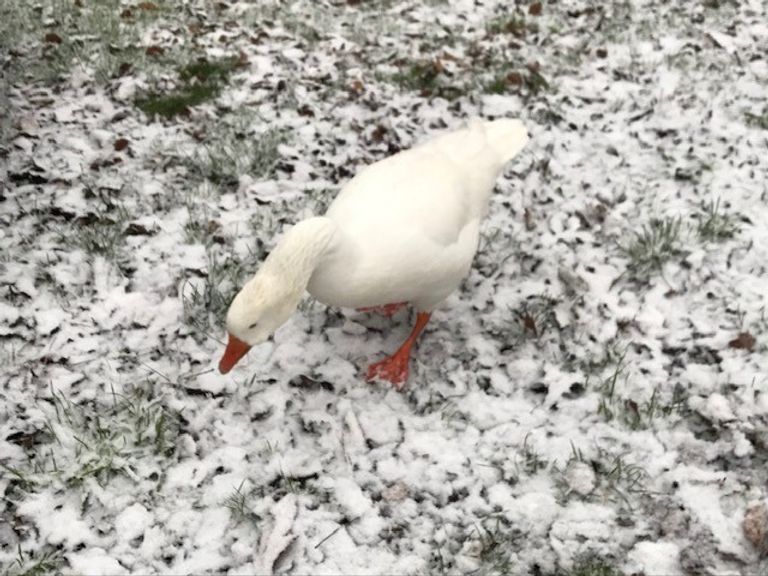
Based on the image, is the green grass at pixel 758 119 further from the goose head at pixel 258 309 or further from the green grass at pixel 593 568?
the goose head at pixel 258 309

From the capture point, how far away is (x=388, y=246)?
3.21m

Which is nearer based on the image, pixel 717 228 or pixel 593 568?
pixel 593 568

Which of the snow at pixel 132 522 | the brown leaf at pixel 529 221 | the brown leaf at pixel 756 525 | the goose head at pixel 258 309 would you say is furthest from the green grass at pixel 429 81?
the snow at pixel 132 522

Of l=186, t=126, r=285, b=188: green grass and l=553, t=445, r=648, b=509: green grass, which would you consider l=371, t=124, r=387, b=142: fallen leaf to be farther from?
l=553, t=445, r=648, b=509: green grass

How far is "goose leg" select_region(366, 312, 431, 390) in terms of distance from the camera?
3.89 m

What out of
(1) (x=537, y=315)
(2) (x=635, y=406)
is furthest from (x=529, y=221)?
(2) (x=635, y=406)

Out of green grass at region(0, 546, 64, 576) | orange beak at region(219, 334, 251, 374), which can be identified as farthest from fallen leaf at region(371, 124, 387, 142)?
green grass at region(0, 546, 64, 576)

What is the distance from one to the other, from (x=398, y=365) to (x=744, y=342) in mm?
1915

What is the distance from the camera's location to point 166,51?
6691 millimetres

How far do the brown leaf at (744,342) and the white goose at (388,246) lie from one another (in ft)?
5.19

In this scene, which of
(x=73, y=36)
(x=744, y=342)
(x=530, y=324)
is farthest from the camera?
(x=73, y=36)

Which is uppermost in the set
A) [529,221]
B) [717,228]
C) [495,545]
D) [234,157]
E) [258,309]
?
[258,309]

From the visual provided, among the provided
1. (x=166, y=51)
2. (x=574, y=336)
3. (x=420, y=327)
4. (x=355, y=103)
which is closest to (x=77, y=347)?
(x=420, y=327)

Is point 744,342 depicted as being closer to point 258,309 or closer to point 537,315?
point 537,315
